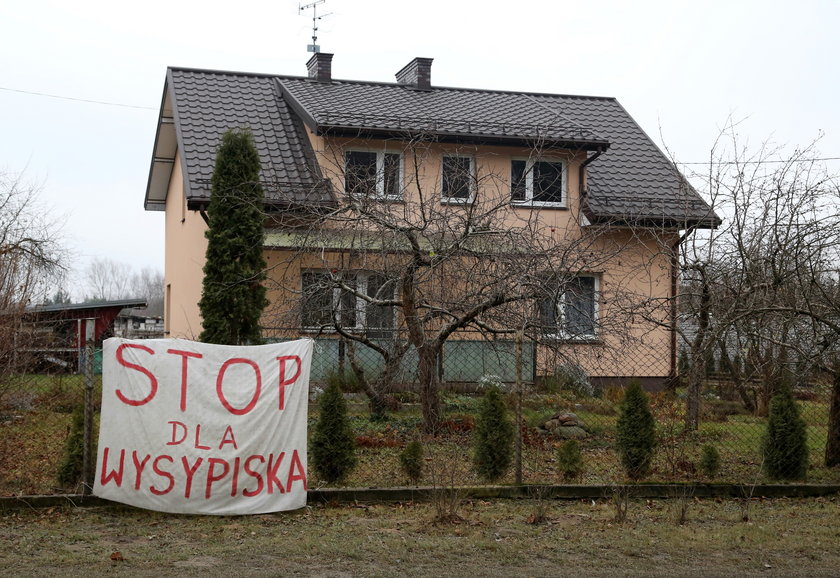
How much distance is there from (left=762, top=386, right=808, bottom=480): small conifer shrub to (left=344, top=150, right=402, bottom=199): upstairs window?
496 cm

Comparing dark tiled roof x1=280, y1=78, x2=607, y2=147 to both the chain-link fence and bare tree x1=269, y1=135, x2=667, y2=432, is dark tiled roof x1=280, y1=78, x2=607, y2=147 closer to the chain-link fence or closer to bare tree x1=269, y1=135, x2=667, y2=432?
bare tree x1=269, y1=135, x2=667, y2=432

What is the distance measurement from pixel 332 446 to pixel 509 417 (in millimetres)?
3874

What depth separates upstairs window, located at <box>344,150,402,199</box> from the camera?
12.1 m

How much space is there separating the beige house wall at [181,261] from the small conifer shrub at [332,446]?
963cm

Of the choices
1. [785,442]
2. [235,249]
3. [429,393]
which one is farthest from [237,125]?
[785,442]

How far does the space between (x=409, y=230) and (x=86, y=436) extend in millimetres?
4588

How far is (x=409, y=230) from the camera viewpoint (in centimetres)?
1112

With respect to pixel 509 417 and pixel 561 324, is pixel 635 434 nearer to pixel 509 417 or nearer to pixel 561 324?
pixel 561 324

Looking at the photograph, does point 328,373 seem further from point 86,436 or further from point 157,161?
point 157,161

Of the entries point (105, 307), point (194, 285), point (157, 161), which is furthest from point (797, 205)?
point (105, 307)

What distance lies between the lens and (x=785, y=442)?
30.7ft

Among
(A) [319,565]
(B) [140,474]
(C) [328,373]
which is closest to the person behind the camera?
(A) [319,565]

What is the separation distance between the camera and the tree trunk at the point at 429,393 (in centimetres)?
1123

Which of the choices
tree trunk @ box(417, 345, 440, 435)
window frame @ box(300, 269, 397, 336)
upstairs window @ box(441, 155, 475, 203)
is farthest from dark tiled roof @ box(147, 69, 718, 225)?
tree trunk @ box(417, 345, 440, 435)
